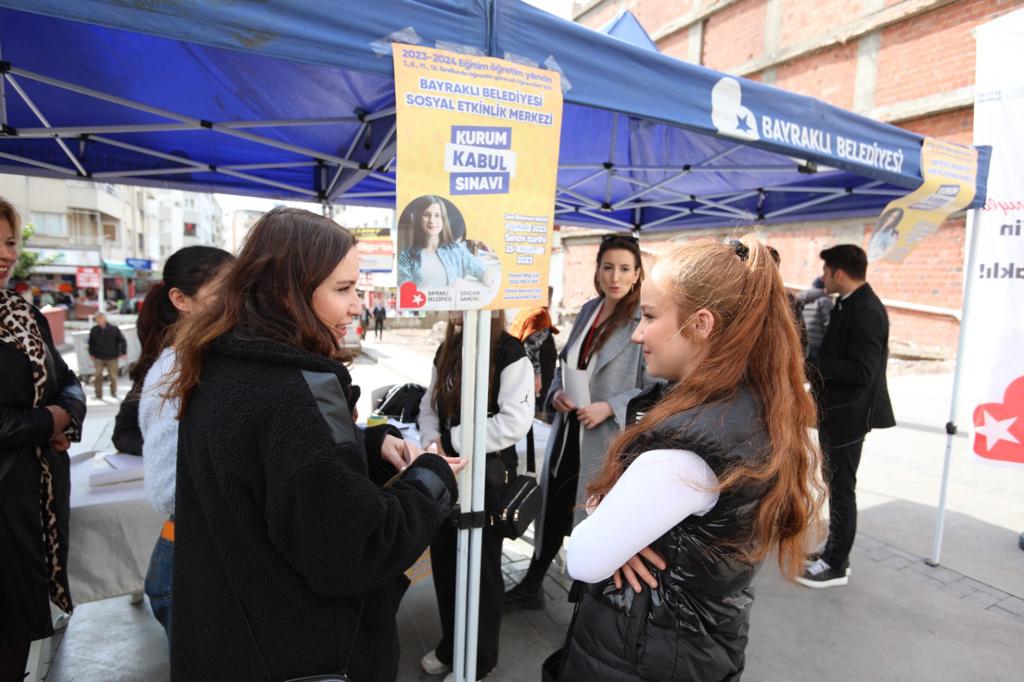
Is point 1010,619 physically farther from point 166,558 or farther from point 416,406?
point 166,558

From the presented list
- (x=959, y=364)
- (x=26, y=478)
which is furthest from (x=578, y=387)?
(x=959, y=364)

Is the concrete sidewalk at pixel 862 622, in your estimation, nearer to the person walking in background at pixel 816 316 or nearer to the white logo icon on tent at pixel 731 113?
the person walking in background at pixel 816 316

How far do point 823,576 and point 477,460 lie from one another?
265cm

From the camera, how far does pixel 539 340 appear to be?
4.23 meters

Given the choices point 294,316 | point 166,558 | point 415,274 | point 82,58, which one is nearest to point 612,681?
point 294,316

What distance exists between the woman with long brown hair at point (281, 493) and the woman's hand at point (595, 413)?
146cm

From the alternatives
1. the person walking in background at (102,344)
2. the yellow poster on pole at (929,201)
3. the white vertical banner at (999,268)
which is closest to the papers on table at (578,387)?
the yellow poster on pole at (929,201)

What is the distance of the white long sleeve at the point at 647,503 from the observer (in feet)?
3.42

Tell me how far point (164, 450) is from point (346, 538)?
0.97 m

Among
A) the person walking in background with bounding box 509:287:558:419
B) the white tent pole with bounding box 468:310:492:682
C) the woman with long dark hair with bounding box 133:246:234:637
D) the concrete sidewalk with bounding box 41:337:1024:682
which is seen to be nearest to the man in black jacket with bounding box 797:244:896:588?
the concrete sidewalk with bounding box 41:337:1024:682

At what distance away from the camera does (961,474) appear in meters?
5.51

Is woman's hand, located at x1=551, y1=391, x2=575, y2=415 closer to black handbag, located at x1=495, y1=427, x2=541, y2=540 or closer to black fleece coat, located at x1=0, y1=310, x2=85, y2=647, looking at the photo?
black handbag, located at x1=495, y1=427, x2=541, y2=540

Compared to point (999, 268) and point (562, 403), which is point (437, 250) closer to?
point (562, 403)

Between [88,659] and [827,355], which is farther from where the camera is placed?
[827,355]
